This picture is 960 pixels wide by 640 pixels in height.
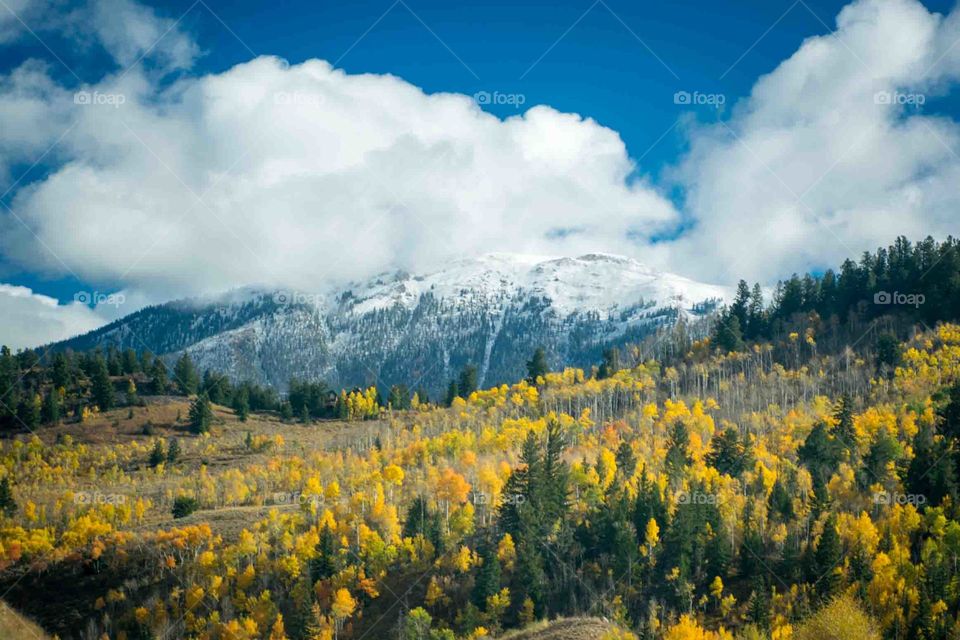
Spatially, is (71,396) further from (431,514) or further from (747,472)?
(747,472)

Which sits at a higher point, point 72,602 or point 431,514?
point 431,514

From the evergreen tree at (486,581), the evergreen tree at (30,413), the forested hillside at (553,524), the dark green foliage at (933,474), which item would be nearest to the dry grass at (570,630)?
the forested hillside at (553,524)

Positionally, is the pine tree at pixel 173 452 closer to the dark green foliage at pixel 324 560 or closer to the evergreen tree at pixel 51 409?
the evergreen tree at pixel 51 409

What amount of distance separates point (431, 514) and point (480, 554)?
1333 cm

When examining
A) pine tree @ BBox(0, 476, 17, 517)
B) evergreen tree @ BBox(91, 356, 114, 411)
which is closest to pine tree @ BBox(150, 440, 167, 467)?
evergreen tree @ BBox(91, 356, 114, 411)

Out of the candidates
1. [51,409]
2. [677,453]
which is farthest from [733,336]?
[51,409]

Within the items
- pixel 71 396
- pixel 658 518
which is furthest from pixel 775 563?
pixel 71 396

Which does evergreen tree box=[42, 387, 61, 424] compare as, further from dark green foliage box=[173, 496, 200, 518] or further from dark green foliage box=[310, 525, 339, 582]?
dark green foliage box=[310, 525, 339, 582]

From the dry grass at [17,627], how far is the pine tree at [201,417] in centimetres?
7621

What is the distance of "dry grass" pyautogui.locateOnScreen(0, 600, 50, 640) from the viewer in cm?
10462

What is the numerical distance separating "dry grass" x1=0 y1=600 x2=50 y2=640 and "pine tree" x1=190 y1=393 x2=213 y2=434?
250ft

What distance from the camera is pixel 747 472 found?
122062 millimetres

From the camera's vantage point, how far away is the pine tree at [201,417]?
189 m

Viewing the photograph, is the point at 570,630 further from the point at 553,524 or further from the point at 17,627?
the point at 17,627
